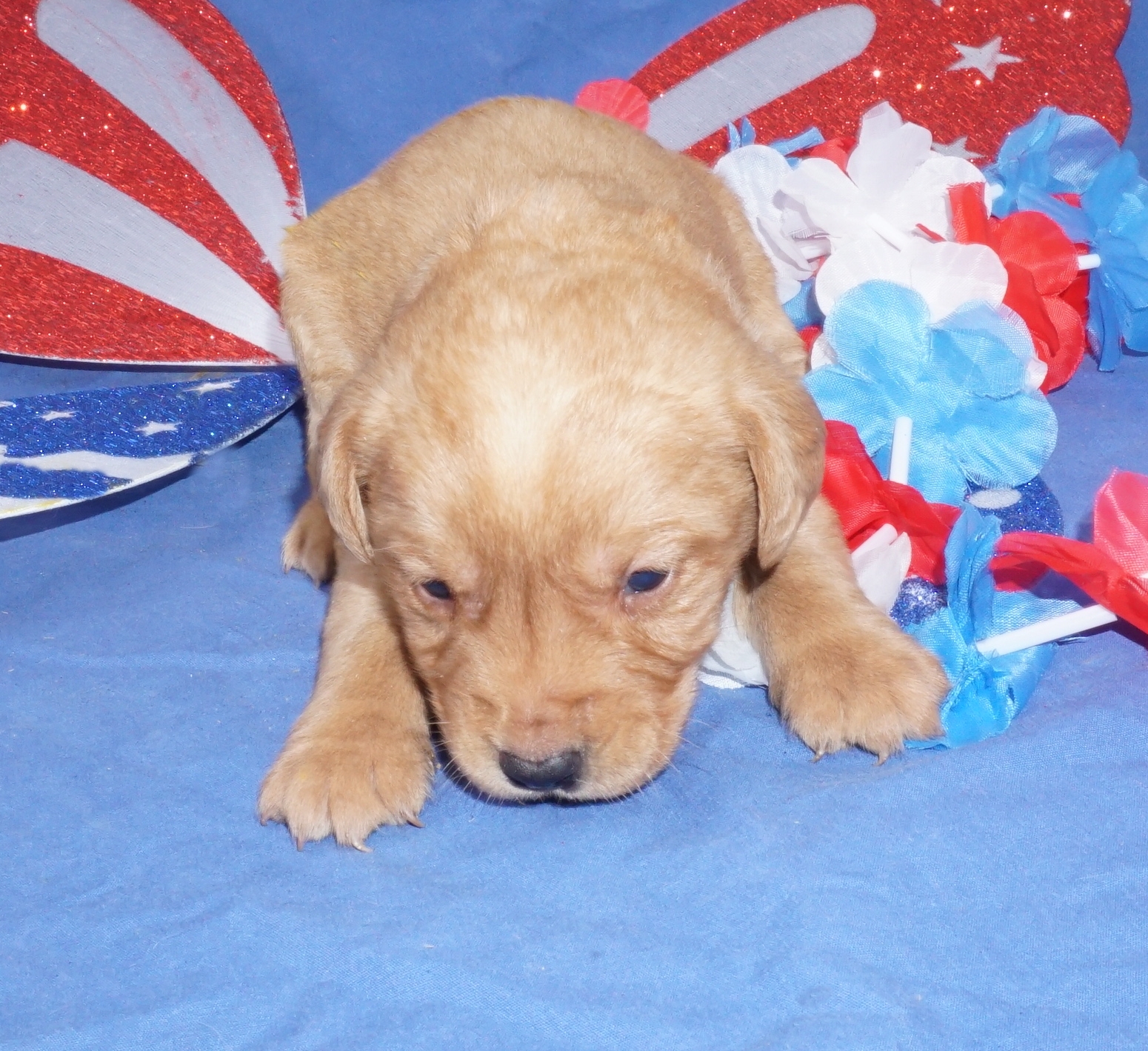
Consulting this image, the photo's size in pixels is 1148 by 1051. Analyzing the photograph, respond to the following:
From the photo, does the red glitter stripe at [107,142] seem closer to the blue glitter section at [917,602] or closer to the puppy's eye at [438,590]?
the puppy's eye at [438,590]

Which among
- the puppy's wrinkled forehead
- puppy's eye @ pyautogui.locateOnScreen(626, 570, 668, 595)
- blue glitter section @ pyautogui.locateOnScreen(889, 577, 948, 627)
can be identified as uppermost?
the puppy's wrinkled forehead

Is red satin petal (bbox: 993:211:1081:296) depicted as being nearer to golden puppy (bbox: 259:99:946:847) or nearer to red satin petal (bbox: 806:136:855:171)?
red satin petal (bbox: 806:136:855:171)

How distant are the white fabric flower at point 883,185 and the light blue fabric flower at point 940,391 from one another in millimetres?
369

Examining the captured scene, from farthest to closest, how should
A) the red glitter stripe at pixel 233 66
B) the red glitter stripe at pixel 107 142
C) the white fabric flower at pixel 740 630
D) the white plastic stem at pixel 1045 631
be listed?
1. the red glitter stripe at pixel 233 66
2. the red glitter stripe at pixel 107 142
3. the white fabric flower at pixel 740 630
4. the white plastic stem at pixel 1045 631

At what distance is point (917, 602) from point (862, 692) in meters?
0.57

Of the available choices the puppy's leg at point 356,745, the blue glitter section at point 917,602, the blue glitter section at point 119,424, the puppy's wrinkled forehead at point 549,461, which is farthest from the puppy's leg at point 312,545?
the blue glitter section at point 917,602

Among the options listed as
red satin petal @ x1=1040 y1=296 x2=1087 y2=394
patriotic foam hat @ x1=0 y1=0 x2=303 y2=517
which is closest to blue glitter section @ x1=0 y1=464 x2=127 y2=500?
patriotic foam hat @ x1=0 y1=0 x2=303 y2=517

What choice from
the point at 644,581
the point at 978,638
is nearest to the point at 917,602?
the point at 978,638

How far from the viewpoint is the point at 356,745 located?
3.15 meters

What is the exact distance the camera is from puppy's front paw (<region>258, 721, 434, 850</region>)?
9.93ft

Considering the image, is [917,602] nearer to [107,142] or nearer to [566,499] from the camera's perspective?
[566,499]

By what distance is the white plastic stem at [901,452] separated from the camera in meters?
3.82

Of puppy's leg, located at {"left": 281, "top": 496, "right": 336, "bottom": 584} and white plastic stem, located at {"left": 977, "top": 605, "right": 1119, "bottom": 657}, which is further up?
white plastic stem, located at {"left": 977, "top": 605, "right": 1119, "bottom": 657}

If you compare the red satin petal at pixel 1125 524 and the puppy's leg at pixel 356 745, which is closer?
the puppy's leg at pixel 356 745
